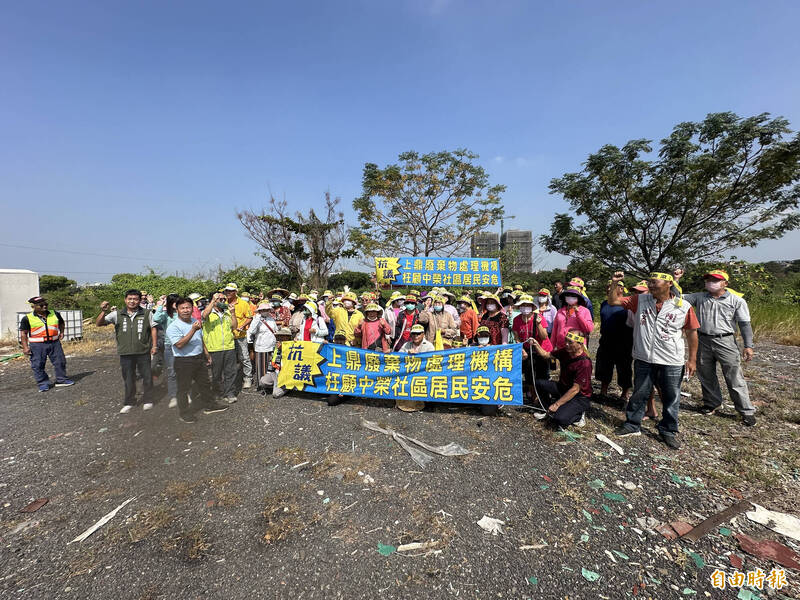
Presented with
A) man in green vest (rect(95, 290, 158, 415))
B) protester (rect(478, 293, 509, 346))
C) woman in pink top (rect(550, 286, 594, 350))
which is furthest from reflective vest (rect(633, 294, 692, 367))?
man in green vest (rect(95, 290, 158, 415))

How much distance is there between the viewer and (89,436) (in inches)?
170

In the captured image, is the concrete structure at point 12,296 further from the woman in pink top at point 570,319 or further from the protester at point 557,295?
the protester at point 557,295

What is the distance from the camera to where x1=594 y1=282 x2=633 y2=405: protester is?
4801mm

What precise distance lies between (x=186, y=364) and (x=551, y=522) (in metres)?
4.89

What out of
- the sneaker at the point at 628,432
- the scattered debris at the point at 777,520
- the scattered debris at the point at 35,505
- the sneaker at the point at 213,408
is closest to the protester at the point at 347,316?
the sneaker at the point at 213,408

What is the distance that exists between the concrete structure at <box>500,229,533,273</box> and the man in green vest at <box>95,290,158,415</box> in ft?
46.1

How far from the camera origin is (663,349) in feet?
12.2

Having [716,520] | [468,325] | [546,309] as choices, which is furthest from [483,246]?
[716,520]

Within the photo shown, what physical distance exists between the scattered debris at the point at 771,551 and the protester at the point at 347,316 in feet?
17.6

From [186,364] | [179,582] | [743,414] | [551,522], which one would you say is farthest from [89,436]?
[743,414]

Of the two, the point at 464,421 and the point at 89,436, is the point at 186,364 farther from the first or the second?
the point at 464,421

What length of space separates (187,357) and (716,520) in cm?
608

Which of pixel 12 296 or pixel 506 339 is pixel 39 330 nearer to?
pixel 506 339

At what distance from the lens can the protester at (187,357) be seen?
15.2 feet
